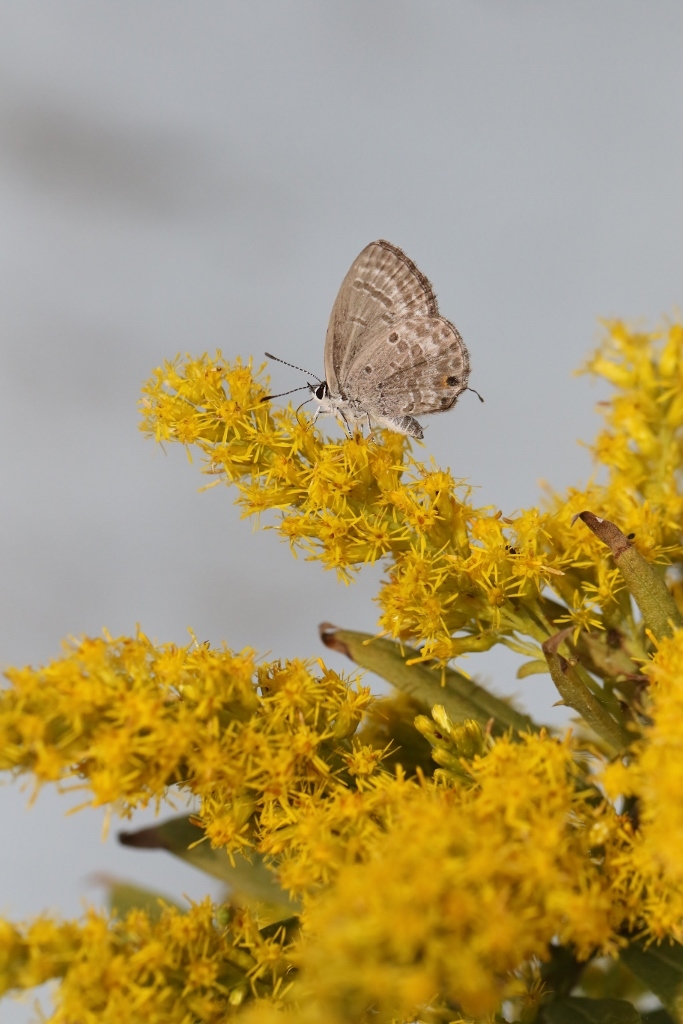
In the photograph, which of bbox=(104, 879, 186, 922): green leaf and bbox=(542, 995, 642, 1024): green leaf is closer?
bbox=(542, 995, 642, 1024): green leaf

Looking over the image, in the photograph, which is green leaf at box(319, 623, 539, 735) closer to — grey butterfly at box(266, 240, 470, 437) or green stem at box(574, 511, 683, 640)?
green stem at box(574, 511, 683, 640)

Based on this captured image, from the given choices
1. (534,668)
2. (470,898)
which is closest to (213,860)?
(534,668)

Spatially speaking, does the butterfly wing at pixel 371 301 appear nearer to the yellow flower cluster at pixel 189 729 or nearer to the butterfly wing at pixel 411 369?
the butterfly wing at pixel 411 369

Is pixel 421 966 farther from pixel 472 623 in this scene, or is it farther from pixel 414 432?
pixel 414 432

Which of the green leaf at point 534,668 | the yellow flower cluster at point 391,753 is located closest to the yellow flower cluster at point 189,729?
the yellow flower cluster at point 391,753

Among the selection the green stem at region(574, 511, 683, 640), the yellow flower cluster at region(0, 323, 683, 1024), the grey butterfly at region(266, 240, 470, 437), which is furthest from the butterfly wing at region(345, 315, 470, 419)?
the green stem at region(574, 511, 683, 640)

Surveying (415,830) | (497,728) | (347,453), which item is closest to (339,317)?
(347,453)
